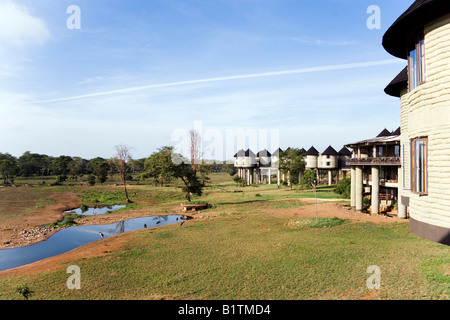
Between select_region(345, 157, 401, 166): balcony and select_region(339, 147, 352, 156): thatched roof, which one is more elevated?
select_region(339, 147, 352, 156): thatched roof

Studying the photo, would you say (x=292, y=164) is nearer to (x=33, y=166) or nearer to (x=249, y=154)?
(x=249, y=154)

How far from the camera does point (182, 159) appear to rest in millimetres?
A: 39906

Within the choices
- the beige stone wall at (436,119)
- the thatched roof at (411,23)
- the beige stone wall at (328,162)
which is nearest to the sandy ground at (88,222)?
the beige stone wall at (436,119)

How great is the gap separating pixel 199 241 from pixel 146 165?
79.3 feet

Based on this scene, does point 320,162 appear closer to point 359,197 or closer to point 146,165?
point 359,197

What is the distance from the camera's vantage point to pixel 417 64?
8367mm

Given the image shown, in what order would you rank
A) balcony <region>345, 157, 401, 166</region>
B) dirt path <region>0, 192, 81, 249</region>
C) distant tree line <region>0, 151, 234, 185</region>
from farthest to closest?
distant tree line <region>0, 151, 234, 185</region>, balcony <region>345, 157, 401, 166</region>, dirt path <region>0, 192, 81, 249</region>

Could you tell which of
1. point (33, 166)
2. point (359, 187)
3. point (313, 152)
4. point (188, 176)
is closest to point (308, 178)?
point (313, 152)

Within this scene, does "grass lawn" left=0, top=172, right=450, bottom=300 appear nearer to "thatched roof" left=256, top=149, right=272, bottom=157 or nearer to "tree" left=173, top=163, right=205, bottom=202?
"tree" left=173, top=163, right=205, bottom=202

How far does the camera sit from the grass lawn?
9.43m

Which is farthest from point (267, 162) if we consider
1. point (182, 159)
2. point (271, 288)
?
point (271, 288)

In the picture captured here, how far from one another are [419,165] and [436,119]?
1.56 meters

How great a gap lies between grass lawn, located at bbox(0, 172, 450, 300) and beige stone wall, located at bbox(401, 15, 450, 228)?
2.58 meters

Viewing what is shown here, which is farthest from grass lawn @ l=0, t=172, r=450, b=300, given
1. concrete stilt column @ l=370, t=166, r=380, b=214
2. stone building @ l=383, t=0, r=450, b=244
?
concrete stilt column @ l=370, t=166, r=380, b=214
